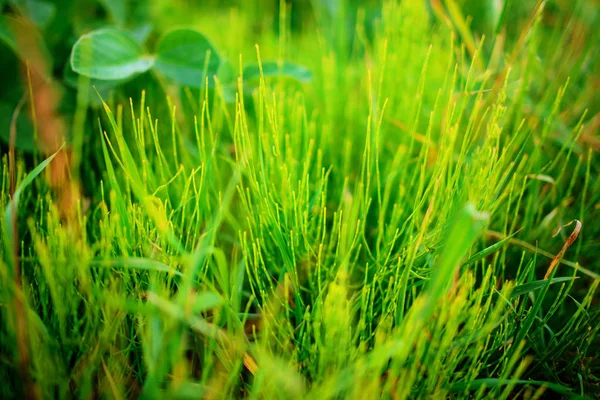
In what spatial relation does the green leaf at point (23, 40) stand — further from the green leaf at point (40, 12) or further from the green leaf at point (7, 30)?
the green leaf at point (40, 12)

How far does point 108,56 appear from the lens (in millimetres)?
765

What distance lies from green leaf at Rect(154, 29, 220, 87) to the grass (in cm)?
5

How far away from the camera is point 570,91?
3.06 feet

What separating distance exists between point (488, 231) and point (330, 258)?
237 millimetres

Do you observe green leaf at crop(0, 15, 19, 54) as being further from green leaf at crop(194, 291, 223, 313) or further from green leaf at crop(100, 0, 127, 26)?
green leaf at crop(194, 291, 223, 313)

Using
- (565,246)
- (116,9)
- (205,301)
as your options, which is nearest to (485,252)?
(565,246)

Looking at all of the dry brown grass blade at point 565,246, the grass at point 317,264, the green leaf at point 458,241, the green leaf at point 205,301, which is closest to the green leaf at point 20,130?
the grass at point 317,264

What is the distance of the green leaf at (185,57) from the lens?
2.67 ft

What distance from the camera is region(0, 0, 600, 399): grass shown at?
19.6 inches

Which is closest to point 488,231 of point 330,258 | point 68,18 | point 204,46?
point 330,258

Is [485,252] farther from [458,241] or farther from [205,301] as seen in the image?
[205,301]

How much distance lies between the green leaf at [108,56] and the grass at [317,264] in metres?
0.07

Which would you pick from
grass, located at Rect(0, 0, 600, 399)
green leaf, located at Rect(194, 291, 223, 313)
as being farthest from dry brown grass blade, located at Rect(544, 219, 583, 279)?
green leaf, located at Rect(194, 291, 223, 313)

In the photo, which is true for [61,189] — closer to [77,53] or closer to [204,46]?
[77,53]
